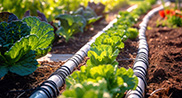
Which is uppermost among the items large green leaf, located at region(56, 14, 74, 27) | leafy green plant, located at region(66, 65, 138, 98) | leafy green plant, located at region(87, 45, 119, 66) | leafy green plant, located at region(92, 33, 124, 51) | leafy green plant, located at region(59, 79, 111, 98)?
large green leaf, located at region(56, 14, 74, 27)

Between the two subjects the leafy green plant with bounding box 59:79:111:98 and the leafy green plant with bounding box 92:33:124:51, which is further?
the leafy green plant with bounding box 92:33:124:51

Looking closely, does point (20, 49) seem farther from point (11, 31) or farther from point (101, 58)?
point (101, 58)

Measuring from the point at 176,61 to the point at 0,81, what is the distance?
2.42 meters

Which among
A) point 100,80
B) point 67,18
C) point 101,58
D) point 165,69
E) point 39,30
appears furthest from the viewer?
point 67,18

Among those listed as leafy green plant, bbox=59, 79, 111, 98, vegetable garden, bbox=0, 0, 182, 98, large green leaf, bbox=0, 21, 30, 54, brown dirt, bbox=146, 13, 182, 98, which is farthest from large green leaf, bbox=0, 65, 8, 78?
brown dirt, bbox=146, 13, 182, 98

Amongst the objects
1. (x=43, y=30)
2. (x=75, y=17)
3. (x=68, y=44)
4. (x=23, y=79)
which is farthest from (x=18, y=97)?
(x=75, y=17)


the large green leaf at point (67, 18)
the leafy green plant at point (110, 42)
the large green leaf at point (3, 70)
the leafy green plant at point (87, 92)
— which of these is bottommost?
the large green leaf at point (3, 70)

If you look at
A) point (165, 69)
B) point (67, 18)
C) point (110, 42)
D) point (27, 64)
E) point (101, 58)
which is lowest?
point (27, 64)

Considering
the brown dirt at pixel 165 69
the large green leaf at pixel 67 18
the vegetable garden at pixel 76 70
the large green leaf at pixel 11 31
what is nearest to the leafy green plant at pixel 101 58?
the vegetable garden at pixel 76 70

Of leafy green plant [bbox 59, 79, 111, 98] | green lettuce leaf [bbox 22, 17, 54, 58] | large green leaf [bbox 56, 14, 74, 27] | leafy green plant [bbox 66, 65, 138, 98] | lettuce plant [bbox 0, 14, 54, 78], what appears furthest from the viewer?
large green leaf [bbox 56, 14, 74, 27]

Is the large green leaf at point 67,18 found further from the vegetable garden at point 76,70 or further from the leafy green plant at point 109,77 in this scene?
the leafy green plant at point 109,77

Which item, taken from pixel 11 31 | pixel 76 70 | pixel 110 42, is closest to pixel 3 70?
pixel 11 31

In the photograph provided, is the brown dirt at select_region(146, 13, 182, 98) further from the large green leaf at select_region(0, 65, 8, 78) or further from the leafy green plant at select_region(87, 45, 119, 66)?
the large green leaf at select_region(0, 65, 8, 78)

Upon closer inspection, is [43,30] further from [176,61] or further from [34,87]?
[176,61]
